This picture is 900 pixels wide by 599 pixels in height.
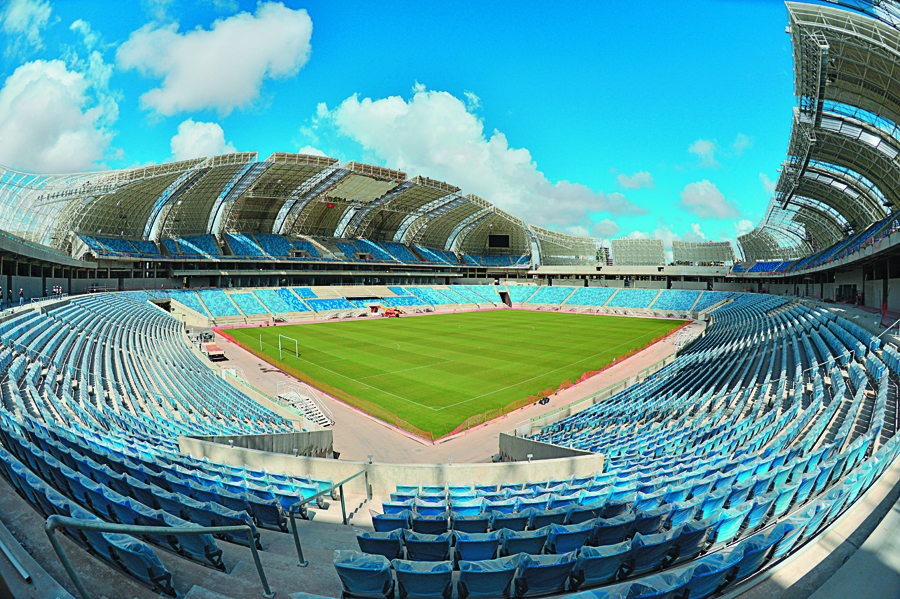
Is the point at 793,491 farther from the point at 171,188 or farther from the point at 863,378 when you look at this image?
the point at 171,188

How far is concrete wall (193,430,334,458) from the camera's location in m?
11.9

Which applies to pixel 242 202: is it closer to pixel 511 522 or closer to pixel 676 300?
pixel 511 522

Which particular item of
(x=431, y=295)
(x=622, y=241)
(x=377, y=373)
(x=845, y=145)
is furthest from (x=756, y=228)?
(x=377, y=373)

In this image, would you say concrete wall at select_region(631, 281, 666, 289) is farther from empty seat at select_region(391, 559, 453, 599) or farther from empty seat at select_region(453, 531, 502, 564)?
empty seat at select_region(391, 559, 453, 599)

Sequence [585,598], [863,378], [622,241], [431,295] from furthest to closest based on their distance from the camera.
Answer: [622,241], [431,295], [863,378], [585,598]

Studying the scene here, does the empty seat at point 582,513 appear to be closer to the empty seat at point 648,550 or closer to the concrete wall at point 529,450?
the empty seat at point 648,550

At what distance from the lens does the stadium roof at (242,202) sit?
44062 millimetres

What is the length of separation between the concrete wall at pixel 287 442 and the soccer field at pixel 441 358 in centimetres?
506

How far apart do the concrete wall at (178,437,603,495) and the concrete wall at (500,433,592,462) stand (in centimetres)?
86

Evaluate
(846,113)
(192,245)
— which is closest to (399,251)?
(192,245)

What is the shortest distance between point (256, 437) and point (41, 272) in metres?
45.4

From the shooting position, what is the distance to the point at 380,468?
10.6 meters

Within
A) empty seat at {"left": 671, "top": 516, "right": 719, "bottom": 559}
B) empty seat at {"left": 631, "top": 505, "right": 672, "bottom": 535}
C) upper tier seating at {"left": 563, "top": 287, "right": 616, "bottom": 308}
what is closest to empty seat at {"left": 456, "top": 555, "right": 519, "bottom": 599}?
empty seat at {"left": 671, "top": 516, "right": 719, "bottom": 559}

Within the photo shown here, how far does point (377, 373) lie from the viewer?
100 ft
